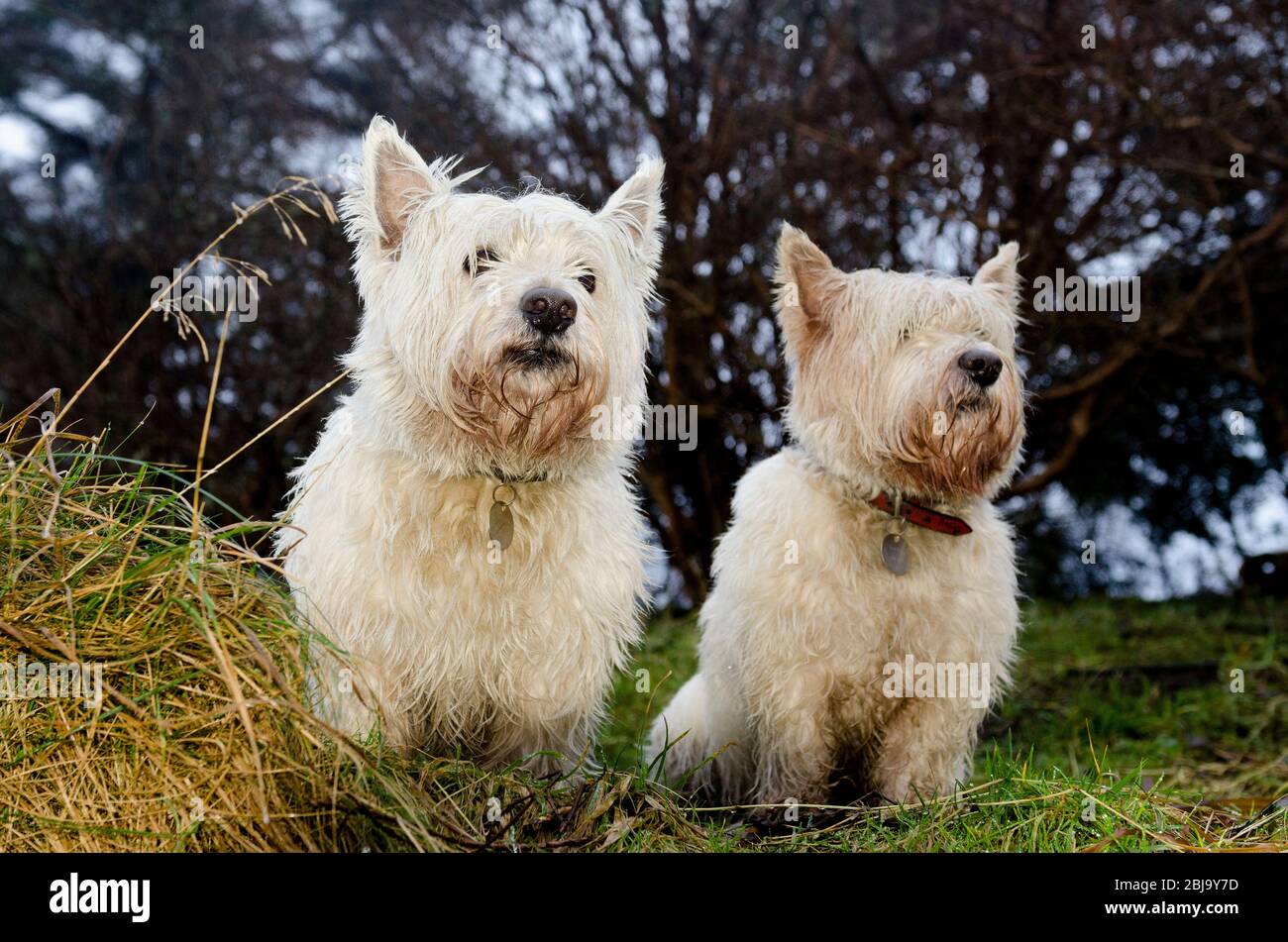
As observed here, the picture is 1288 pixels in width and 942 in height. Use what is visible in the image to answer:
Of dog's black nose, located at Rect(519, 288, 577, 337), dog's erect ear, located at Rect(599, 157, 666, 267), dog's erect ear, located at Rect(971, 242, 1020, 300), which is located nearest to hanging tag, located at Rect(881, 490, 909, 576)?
dog's erect ear, located at Rect(971, 242, 1020, 300)

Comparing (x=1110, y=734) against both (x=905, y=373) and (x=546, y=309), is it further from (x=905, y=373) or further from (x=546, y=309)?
(x=546, y=309)

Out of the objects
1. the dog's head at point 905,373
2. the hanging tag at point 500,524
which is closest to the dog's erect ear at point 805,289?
the dog's head at point 905,373

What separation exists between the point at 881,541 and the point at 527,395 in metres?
1.37

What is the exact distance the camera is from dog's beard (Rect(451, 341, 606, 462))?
10.5ft

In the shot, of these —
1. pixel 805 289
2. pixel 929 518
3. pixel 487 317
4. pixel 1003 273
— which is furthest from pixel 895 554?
pixel 487 317

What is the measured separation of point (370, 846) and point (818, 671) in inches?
68.0

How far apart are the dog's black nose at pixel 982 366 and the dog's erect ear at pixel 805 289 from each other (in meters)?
0.57

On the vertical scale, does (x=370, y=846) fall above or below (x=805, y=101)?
below

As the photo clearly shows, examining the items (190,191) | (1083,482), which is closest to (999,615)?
(1083,482)

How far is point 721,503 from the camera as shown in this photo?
855cm

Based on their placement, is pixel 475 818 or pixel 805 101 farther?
pixel 805 101

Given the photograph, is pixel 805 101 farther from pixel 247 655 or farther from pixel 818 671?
pixel 247 655
